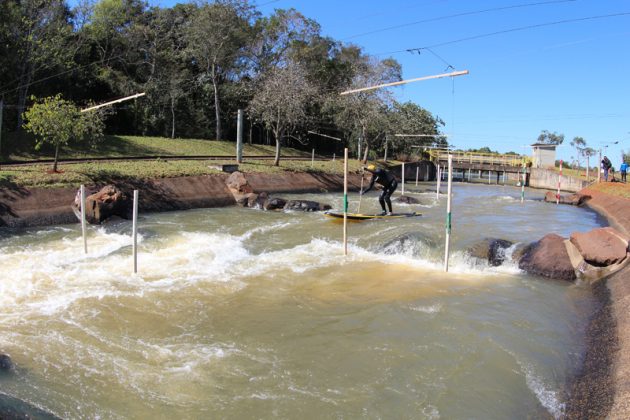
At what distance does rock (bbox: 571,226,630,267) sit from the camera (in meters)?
12.9

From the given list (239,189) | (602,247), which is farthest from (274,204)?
(602,247)

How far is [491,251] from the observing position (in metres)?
14.7

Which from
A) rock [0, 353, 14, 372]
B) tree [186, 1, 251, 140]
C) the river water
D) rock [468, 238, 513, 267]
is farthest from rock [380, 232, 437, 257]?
tree [186, 1, 251, 140]

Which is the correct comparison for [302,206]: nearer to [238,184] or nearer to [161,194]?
[238,184]

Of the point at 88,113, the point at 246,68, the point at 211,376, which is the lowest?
the point at 211,376

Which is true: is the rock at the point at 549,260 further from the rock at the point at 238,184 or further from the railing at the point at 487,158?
the railing at the point at 487,158

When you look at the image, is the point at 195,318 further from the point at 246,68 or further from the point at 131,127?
the point at 246,68

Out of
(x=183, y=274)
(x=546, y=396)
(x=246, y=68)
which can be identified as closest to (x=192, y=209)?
(x=183, y=274)

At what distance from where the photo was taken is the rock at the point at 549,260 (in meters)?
13.2

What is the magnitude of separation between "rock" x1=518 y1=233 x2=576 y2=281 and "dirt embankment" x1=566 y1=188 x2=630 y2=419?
1.17 metres

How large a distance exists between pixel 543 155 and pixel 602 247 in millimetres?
50229

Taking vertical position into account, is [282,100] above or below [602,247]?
above

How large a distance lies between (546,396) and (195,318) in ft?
20.7

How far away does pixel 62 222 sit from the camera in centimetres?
1955
